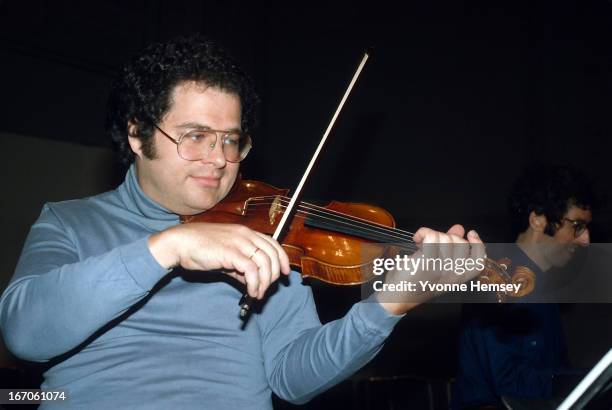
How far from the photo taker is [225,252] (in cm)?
91

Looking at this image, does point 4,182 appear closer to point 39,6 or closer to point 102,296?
point 39,6

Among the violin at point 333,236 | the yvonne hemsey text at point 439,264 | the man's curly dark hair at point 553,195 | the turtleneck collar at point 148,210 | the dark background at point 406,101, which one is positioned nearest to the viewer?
the yvonne hemsey text at point 439,264

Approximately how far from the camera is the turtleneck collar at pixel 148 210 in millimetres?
1423

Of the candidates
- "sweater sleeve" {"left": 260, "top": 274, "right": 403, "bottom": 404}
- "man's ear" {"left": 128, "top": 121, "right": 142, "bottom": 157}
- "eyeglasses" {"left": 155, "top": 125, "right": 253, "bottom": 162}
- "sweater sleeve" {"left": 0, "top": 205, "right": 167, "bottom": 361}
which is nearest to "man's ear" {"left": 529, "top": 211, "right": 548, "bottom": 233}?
"sweater sleeve" {"left": 260, "top": 274, "right": 403, "bottom": 404}

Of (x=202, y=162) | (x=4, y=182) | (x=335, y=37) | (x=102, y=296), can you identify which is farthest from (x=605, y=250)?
(x=4, y=182)

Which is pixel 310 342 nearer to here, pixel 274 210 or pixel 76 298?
pixel 274 210

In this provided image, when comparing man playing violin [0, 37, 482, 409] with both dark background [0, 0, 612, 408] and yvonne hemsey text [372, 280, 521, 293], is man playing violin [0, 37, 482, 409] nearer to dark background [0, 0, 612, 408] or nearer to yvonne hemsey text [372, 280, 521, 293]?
yvonne hemsey text [372, 280, 521, 293]

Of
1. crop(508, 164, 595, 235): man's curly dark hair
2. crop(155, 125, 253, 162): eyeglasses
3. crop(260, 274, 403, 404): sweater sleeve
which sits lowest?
crop(260, 274, 403, 404): sweater sleeve

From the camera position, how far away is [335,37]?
4.43 meters

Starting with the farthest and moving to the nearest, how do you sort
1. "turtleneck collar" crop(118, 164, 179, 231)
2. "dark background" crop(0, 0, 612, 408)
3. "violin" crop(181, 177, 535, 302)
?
"dark background" crop(0, 0, 612, 408)
"turtleneck collar" crop(118, 164, 179, 231)
"violin" crop(181, 177, 535, 302)

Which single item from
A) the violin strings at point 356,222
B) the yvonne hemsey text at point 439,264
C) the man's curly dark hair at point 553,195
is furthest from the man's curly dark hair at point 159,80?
the man's curly dark hair at point 553,195

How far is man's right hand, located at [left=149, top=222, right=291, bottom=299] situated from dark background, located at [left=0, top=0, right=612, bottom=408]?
2.65 metres

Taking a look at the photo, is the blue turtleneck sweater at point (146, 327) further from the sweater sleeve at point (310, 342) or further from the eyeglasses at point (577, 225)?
the eyeglasses at point (577, 225)

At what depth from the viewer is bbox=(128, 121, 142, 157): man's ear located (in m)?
1.51
